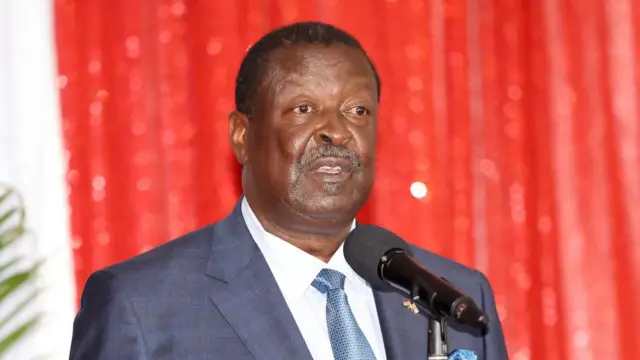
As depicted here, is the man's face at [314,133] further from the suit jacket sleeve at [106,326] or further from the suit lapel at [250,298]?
the suit jacket sleeve at [106,326]

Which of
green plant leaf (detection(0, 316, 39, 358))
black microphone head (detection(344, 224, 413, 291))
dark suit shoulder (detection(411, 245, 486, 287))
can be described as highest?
black microphone head (detection(344, 224, 413, 291))

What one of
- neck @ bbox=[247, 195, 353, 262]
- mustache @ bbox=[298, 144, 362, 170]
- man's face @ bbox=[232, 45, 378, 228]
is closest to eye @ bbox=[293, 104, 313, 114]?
man's face @ bbox=[232, 45, 378, 228]

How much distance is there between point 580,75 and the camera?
3.70m

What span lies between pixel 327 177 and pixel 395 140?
127 cm

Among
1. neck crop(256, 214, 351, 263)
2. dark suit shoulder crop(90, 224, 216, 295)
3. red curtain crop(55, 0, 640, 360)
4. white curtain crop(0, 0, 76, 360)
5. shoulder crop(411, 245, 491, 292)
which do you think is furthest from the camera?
red curtain crop(55, 0, 640, 360)

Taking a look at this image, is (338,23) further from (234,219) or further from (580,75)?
(234,219)

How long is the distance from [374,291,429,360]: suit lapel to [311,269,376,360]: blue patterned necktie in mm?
102

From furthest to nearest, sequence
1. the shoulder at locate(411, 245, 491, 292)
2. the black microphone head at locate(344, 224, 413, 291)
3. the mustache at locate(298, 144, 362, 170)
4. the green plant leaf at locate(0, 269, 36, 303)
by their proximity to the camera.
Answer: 1. the green plant leaf at locate(0, 269, 36, 303)
2. the shoulder at locate(411, 245, 491, 292)
3. the mustache at locate(298, 144, 362, 170)
4. the black microphone head at locate(344, 224, 413, 291)

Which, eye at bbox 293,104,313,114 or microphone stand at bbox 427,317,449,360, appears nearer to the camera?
microphone stand at bbox 427,317,449,360

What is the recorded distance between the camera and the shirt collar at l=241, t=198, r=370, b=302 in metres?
2.35

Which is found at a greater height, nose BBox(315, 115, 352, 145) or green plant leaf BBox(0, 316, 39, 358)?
nose BBox(315, 115, 352, 145)

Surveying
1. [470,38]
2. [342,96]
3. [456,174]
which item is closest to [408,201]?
[456,174]

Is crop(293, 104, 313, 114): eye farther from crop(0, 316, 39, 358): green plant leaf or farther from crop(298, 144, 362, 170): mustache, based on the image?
crop(0, 316, 39, 358): green plant leaf

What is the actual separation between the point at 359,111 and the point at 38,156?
1326 millimetres
